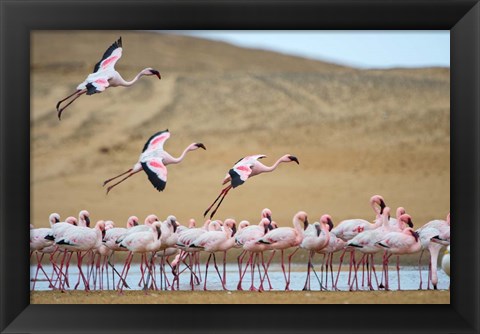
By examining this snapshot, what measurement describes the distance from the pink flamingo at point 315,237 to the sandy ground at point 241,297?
0.19 m

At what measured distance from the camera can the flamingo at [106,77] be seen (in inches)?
318

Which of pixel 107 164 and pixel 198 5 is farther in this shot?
pixel 107 164

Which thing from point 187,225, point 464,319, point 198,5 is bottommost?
point 464,319

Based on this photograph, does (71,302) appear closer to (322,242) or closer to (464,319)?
(322,242)

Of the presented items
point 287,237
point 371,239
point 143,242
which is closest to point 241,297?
point 287,237

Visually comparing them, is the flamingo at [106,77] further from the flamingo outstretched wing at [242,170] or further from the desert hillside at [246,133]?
the flamingo outstretched wing at [242,170]

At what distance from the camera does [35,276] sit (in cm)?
799

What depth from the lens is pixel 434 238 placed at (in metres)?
8.12

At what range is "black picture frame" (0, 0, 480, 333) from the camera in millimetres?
7453

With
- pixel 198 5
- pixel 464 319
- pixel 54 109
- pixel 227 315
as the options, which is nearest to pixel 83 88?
pixel 54 109

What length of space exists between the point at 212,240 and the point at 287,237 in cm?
54

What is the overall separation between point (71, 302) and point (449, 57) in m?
3.10

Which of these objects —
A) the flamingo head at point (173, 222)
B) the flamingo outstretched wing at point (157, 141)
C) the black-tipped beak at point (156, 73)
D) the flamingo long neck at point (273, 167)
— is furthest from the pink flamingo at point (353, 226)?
the black-tipped beak at point (156, 73)

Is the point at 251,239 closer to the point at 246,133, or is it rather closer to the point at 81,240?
the point at 246,133
